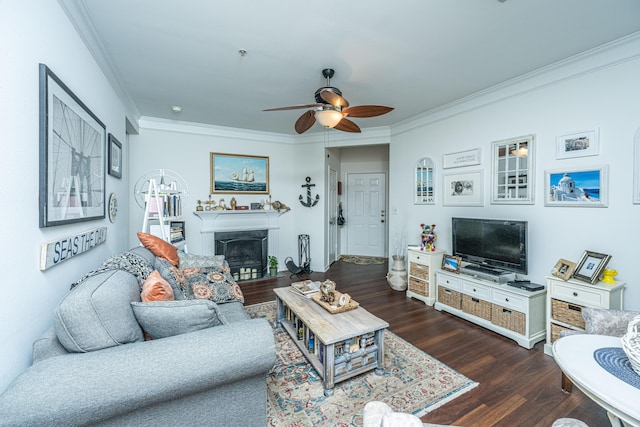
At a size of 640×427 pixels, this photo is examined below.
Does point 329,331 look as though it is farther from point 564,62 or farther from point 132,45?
point 564,62

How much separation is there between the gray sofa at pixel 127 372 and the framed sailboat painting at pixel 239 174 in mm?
3374

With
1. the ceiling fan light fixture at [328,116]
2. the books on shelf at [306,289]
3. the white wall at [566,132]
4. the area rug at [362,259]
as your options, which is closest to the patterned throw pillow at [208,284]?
the books on shelf at [306,289]

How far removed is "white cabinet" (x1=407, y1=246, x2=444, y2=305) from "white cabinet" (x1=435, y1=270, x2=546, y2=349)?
164mm

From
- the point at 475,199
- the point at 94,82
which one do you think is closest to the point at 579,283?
the point at 475,199

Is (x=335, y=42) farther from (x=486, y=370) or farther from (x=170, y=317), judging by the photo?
(x=486, y=370)

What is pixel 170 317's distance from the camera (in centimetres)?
132

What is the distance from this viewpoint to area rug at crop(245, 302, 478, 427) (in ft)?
5.53

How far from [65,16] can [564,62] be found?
3982 mm

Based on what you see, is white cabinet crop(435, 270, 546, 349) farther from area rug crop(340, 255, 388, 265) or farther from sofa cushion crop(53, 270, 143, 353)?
sofa cushion crop(53, 270, 143, 353)

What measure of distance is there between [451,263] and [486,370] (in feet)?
4.51

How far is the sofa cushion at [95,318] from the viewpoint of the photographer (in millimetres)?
1114

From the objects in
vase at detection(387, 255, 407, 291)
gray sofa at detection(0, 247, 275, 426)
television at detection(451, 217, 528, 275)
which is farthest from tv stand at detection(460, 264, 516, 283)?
gray sofa at detection(0, 247, 275, 426)

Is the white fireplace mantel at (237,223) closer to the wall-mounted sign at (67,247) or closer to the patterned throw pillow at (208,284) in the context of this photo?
the patterned throw pillow at (208,284)

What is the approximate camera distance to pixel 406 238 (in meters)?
4.37
